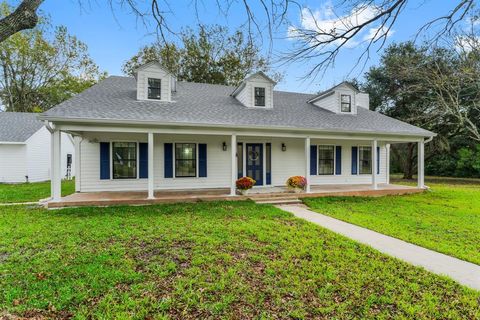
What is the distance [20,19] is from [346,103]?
41.4 feet

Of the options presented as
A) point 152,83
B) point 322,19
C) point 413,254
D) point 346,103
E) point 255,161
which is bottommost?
point 413,254

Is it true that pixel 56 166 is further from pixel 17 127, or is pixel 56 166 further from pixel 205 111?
pixel 17 127

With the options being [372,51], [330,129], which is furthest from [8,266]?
[330,129]

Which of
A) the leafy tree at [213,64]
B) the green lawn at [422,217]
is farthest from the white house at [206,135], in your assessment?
the leafy tree at [213,64]

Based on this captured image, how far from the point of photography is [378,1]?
3.30 m

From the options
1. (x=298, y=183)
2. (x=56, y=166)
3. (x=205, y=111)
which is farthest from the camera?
(x=205, y=111)

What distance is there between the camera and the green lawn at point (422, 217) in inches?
202

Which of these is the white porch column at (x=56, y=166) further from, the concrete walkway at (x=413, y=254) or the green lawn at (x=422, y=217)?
the green lawn at (x=422, y=217)

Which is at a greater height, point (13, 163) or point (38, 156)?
point (38, 156)

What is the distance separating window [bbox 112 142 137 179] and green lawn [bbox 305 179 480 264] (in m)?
6.51

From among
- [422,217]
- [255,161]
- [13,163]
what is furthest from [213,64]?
[422,217]

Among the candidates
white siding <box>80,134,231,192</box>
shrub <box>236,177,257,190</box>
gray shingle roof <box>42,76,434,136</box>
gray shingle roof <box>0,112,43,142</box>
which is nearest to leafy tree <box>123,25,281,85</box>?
gray shingle roof <box>0,112,43,142</box>

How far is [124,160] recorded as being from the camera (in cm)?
1001

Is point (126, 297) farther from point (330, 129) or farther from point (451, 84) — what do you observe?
point (451, 84)
